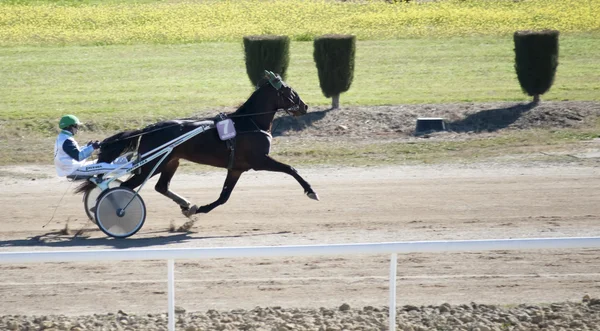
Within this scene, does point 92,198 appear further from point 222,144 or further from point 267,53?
point 267,53

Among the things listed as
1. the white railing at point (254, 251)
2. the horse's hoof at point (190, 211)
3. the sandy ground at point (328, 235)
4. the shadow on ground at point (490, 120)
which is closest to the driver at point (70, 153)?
the sandy ground at point (328, 235)

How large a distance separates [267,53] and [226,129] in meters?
7.86

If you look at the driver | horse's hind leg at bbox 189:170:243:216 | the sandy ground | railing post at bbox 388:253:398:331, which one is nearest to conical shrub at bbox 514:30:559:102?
the sandy ground

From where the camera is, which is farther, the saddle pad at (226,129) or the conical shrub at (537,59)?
the conical shrub at (537,59)

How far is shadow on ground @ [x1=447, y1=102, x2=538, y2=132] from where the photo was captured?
1719 cm

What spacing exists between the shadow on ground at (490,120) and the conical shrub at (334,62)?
95.2 inches

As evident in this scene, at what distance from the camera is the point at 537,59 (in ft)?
60.5

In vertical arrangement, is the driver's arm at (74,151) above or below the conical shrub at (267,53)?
below

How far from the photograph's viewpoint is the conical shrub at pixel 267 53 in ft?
60.4

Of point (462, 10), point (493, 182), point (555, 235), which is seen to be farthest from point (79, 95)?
point (462, 10)

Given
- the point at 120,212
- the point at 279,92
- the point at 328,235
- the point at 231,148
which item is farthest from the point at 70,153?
the point at 328,235

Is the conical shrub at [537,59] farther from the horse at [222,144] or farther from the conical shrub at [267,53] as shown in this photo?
the horse at [222,144]

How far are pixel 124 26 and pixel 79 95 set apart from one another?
13096 mm

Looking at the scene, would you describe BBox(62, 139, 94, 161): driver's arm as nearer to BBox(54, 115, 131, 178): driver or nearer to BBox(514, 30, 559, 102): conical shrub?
BBox(54, 115, 131, 178): driver
